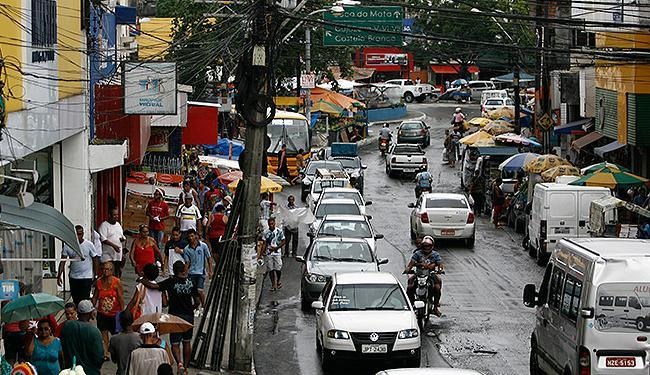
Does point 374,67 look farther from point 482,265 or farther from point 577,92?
point 482,265

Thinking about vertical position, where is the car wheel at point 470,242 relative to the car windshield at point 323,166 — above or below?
below

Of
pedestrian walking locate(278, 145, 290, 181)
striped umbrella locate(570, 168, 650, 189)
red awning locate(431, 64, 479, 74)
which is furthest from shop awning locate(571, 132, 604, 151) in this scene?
red awning locate(431, 64, 479, 74)

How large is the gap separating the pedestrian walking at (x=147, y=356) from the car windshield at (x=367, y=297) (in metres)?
7.07

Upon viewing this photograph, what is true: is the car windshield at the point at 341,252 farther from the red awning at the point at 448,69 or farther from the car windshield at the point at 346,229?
the red awning at the point at 448,69

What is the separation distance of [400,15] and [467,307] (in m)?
23.0

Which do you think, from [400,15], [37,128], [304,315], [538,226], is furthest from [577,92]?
[37,128]

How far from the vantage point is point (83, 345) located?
49.4 feet

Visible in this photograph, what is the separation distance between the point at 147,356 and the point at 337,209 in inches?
889

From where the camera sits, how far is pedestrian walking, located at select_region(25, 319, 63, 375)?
14.5 metres

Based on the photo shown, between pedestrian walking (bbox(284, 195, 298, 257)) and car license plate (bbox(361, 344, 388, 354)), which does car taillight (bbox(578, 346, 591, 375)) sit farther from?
pedestrian walking (bbox(284, 195, 298, 257))

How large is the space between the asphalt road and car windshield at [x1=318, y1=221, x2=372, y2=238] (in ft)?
3.92

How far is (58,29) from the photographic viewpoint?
23.9 meters

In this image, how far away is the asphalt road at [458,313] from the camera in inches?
830

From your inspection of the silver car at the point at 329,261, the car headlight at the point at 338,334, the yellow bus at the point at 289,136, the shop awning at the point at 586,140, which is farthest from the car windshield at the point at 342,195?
the car headlight at the point at 338,334
